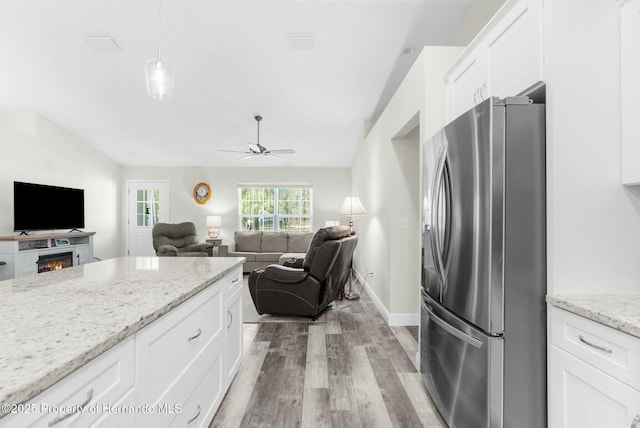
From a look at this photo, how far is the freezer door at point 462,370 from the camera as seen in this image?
4.18 feet

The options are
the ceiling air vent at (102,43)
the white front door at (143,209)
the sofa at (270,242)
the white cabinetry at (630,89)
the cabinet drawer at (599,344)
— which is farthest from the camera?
the white front door at (143,209)

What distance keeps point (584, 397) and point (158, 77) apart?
2551 millimetres

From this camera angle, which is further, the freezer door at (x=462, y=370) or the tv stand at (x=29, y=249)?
the tv stand at (x=29, y=249)

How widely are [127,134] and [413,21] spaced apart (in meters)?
5.43

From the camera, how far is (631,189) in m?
1.21

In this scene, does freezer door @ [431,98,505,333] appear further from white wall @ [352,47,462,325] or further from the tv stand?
the tv stand

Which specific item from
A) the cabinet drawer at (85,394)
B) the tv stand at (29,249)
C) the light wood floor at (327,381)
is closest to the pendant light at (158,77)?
the cabinet drawer at (85,394)

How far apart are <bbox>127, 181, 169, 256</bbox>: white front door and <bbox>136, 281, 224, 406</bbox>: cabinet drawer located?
6.58 metres

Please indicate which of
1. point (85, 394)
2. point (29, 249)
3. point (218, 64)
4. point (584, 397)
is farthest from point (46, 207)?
point (584, 397)

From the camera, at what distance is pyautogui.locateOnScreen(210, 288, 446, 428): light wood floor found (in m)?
1.69

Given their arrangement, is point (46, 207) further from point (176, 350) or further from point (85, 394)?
point (85, 394)

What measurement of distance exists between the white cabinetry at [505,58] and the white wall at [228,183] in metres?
5.34

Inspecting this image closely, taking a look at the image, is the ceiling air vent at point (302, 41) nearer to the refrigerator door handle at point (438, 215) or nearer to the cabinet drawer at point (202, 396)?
the refrigerator door handle at point (438, 215)

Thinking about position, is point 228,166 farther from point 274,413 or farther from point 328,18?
point 274,413
